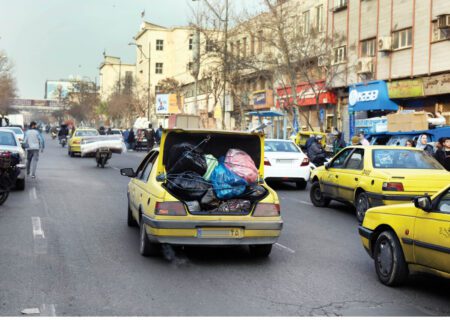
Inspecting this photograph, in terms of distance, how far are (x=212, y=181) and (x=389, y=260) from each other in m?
2.53

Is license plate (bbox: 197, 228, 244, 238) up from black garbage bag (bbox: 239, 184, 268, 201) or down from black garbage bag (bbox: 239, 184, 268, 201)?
down

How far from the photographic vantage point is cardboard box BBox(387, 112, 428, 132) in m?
19.6

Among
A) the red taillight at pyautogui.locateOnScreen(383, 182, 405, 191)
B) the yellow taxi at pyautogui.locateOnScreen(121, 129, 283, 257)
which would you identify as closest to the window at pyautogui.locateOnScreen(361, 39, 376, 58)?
the red taillight at pyautogui.locateOnScreen(383, 182, 405, 191)

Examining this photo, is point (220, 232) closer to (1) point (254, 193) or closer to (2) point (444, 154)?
(1) point (254, 193)

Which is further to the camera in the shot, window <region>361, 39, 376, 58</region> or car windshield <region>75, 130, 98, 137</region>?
car windshield <region>75, 130, 98, 137</region>

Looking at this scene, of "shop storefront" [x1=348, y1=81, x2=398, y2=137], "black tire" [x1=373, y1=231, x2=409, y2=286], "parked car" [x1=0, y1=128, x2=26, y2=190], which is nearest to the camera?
"black tire" [x1=373, y1=231, x2=409, y2=286]

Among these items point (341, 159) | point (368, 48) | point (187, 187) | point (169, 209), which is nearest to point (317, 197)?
point (341, 159)

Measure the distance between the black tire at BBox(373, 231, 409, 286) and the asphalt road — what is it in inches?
4.6

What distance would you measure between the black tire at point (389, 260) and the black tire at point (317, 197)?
6.76m

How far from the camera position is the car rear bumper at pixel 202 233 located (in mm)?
7305

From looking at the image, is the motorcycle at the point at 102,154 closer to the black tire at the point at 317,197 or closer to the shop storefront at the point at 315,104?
the shop storefront at the point at 315,104

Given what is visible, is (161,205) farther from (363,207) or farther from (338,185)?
(338,185)

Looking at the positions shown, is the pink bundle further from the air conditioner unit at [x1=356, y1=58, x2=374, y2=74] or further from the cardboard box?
the air conditioner unit at [x1=356, y1=58, x2=374, y2=74]

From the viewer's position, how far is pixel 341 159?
12.9 meters
